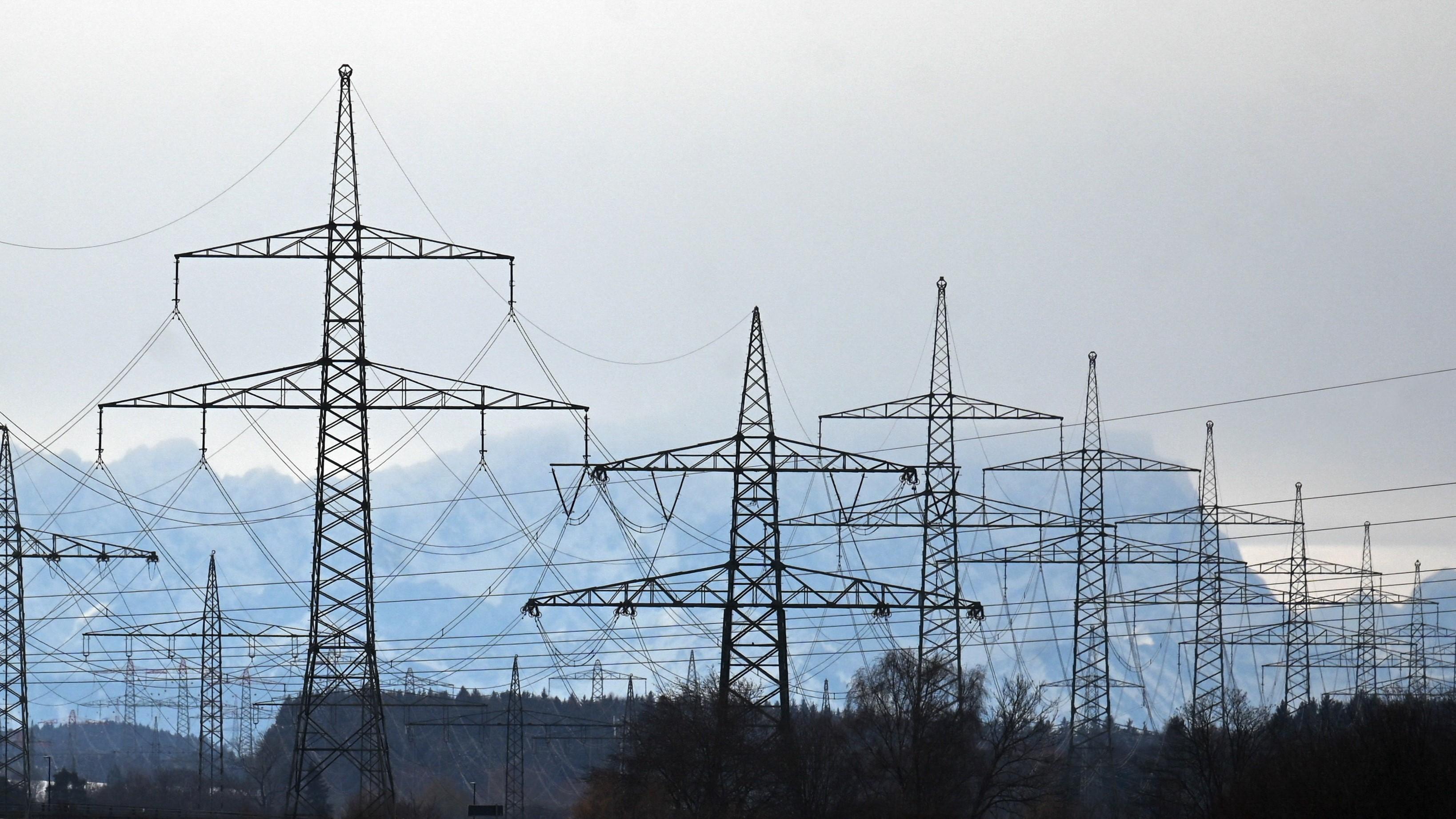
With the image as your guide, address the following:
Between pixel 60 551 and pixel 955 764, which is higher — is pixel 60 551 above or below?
above

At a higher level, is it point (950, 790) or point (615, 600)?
point (615, 600)

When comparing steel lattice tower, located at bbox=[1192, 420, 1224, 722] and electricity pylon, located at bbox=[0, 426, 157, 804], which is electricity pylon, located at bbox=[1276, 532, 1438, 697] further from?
electricity pylon, located at bbox=[0, 426, 157, 804]

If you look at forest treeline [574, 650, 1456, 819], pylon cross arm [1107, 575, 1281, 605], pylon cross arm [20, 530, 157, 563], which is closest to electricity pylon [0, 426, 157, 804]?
pylon cross arm [20, 530, 157, 563]

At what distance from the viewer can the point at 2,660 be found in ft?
221

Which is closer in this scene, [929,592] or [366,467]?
[366,467]

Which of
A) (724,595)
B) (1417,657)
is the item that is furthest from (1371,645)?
(724,595)

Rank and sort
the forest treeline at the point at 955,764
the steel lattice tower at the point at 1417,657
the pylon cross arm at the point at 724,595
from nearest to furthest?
the pylon cross arm at the point at 724,595, the forest treeline at the point at 955,764, the steel lattice tower at the point at 1417,657

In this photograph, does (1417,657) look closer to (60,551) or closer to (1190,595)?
(1190,595)

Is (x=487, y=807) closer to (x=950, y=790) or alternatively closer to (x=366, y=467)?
(x=950, y=790)

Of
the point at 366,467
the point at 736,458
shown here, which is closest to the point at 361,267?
the point at 366,467

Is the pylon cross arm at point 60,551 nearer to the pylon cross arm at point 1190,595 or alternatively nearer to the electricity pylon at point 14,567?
the electricity pylon at point 14,567

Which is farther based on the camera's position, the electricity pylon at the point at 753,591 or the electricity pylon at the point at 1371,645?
the electricity pylon at the point at 1371,645

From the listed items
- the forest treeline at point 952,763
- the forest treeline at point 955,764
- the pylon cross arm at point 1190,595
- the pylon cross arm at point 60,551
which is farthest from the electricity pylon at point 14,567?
the pylon cross arm at point 1190,595

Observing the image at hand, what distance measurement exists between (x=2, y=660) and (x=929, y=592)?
34902 mm
